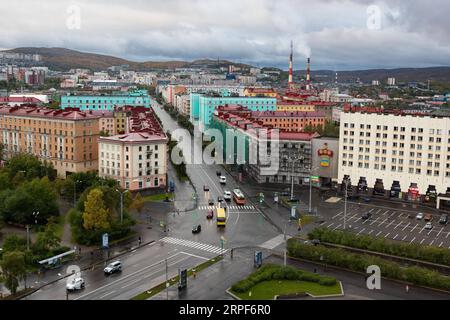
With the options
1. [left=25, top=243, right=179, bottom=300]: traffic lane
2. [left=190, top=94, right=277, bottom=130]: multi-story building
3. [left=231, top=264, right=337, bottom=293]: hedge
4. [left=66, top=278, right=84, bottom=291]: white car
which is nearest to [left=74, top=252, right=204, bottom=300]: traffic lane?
[left=66, top=278, right=84, bottom=291]: white car

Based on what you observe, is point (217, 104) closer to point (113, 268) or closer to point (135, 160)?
point (135, 160)

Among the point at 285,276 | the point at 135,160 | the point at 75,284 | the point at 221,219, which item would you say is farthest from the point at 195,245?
the point at 135,160

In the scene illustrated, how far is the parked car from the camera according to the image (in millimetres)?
26906

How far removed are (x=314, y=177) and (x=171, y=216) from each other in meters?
17.7

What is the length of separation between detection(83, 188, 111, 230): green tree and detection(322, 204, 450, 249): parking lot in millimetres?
16032

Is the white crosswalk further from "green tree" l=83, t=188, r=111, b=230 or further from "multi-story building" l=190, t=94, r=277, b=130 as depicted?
"multi-story building" l=190, t=94, r=277, b=130

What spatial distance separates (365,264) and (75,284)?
48.9 ft

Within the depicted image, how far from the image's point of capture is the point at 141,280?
26.1 meters

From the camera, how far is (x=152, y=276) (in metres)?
26.6

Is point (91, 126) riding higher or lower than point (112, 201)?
higher

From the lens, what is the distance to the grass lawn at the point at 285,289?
79.5 ft

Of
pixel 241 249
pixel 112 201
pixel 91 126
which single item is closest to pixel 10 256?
pixel 112 201

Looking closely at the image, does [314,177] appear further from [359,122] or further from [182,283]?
[182,283]

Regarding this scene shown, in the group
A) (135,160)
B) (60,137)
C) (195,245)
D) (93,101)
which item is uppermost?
(93,101)
